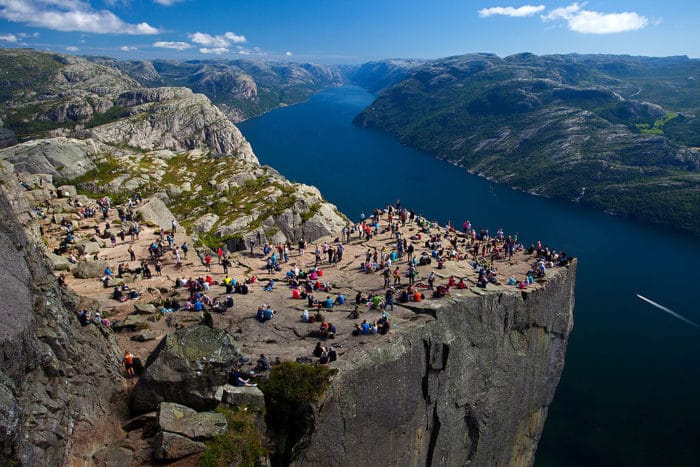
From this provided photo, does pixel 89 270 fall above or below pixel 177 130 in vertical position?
below

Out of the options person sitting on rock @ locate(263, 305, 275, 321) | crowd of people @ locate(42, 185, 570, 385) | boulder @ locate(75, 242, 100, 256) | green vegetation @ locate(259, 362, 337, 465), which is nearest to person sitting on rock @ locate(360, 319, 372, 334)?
crowd of people @ locate(42, 185, 570, 385)

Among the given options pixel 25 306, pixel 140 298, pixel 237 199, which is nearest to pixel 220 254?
pixel 140 298

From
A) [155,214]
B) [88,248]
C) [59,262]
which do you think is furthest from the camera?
[155,214]

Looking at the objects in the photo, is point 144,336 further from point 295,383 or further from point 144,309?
point 295,383

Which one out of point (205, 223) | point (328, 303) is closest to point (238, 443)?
point (328, 303)

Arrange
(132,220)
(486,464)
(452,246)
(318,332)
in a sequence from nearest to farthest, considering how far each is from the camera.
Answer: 1. (318,332)
2. (486,464)
3. (452,246)
4. (132,220)

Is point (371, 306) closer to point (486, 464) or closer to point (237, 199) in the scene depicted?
point (486, 464)
